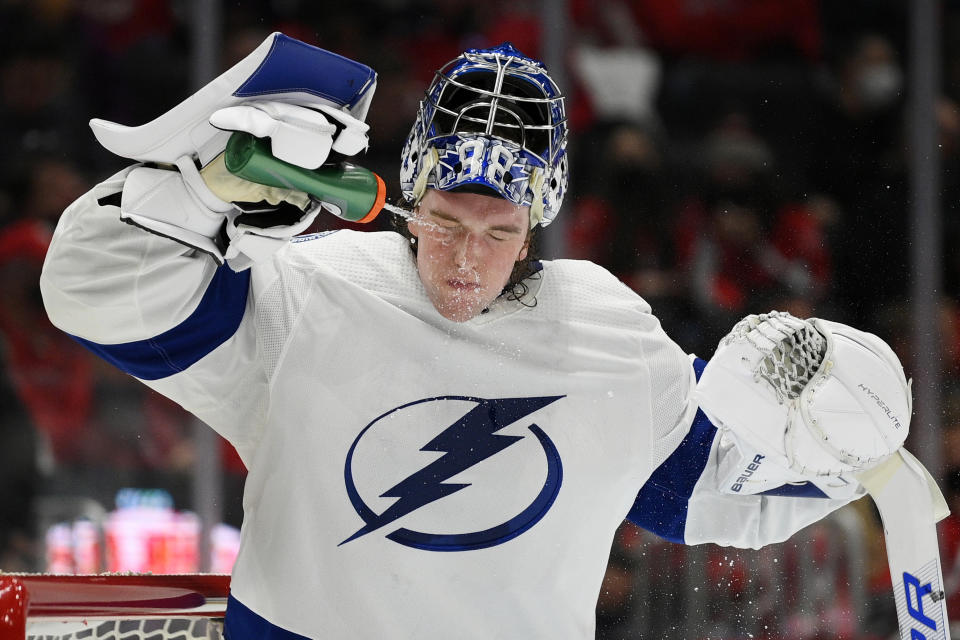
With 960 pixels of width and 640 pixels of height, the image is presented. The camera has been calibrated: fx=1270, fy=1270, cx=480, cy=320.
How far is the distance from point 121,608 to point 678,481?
844mm

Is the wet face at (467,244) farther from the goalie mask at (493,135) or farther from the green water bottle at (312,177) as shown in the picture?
the green water bottle at (312,177)

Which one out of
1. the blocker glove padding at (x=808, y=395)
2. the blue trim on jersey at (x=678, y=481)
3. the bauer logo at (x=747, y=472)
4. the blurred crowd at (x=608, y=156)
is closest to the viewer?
the blocker glove padding at (x=808, y=395)

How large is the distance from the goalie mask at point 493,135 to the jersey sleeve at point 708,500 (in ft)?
1.33

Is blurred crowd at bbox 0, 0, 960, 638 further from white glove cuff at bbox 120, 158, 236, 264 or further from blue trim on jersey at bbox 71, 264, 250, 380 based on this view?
white glove cuff at bbox 120, 158, 236, 264

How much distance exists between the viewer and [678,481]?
194cm

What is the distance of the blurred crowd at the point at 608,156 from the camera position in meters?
3.82

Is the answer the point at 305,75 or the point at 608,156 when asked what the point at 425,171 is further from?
the point at 608,156

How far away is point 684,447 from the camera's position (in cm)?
195

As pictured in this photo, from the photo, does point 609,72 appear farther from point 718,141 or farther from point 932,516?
point 932,516

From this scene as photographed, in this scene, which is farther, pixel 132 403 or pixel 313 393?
pixel 132 403

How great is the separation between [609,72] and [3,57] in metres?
1.99

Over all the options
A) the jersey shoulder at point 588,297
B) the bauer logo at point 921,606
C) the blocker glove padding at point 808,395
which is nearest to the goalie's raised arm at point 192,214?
the jersey shoulder at point 588,297

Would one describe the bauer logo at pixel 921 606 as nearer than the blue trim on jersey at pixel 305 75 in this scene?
No

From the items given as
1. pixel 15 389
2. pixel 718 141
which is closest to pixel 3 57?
pixel 15 389
